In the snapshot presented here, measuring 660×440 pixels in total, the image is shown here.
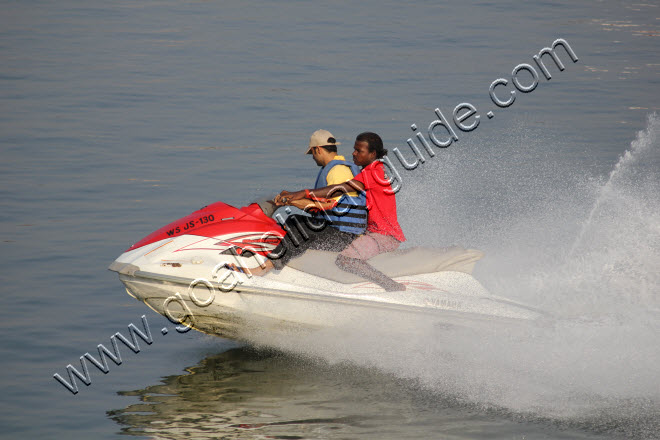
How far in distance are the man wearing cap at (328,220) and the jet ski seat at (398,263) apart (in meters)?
0.08

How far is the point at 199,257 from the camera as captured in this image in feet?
24.0

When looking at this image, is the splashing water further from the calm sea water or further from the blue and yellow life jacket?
the blue and yellow life jacket

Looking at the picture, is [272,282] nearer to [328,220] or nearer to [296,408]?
[328,220]

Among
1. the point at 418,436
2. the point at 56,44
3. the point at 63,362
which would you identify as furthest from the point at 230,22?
the point at 418,436

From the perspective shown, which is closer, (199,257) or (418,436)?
(418,436)

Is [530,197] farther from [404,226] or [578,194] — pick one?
[404,226]

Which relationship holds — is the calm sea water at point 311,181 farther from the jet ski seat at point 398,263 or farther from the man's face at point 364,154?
the man's face at point 364,154

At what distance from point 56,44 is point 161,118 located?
8067 millimetres

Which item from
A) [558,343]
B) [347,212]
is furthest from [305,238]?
[558,343]

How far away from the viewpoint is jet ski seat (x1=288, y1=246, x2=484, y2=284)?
24.0ft

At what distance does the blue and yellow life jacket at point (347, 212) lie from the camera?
23.8 ft

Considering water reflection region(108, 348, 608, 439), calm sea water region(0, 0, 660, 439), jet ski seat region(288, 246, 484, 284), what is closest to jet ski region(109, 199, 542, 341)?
jet ski seat region(288, 246, 484, 284)

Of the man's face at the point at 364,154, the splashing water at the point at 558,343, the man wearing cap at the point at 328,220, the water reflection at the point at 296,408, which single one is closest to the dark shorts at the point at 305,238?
the man wearing cap at the point at 328,220

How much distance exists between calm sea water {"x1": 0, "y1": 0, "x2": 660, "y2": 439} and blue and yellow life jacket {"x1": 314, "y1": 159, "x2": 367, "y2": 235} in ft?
3.23
